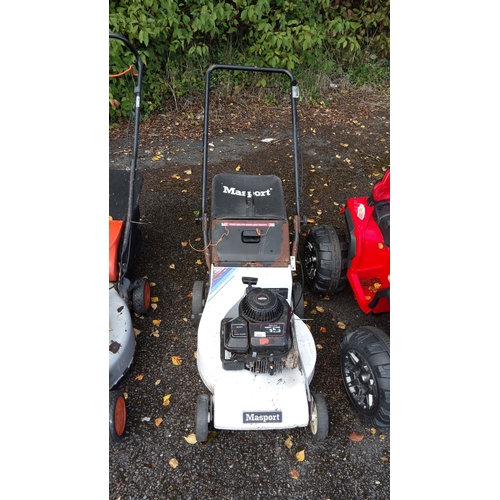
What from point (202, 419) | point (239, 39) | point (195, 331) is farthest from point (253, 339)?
point (239, 39)

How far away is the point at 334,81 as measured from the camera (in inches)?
277

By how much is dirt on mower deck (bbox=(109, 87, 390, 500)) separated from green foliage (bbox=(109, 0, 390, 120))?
57cm

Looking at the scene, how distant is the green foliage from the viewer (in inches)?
208

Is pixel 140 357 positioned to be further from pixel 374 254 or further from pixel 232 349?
pixel 374 254

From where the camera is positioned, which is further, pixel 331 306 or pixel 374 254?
pixel 331 306

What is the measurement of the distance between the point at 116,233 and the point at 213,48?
4.57 metres

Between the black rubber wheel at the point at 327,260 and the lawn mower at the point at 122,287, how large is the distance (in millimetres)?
1291

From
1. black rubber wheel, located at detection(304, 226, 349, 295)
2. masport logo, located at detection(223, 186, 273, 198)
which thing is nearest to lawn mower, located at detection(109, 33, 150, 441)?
masport logo, located at detection(223, 186, 273, 198)

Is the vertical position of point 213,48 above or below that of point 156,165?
above

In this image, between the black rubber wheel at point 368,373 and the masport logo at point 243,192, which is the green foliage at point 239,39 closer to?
the masport logo at point 243,192

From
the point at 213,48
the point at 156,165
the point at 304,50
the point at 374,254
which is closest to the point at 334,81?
the point at 304,50

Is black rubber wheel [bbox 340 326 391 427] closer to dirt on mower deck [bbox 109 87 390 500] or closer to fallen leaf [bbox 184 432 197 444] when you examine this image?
dirt on mower deck [bbox 109 87 390 500]

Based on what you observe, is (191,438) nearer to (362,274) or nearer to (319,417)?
(319,417)

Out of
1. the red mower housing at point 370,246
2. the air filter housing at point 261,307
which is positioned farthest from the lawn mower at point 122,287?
the red mower housing at point 370,246
